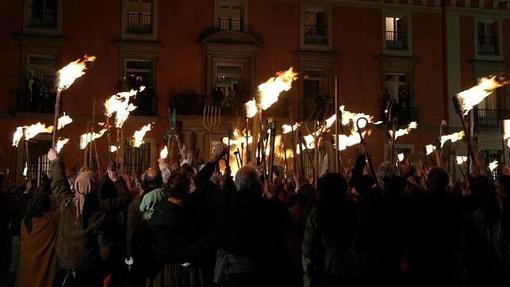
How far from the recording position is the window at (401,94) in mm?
27703

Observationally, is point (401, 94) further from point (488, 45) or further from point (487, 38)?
point (487, 38)

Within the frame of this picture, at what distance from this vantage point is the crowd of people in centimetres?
512

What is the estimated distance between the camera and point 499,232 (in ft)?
17.8

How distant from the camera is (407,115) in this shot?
2780 cm

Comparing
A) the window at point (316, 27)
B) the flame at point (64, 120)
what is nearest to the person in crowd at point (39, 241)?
the flame at point (64, 120)

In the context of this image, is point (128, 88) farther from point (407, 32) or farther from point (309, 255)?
point (309, 255)

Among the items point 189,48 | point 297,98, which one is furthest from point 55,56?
point 297,98

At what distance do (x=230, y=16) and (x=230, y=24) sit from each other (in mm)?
396

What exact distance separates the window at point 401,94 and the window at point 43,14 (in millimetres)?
14415

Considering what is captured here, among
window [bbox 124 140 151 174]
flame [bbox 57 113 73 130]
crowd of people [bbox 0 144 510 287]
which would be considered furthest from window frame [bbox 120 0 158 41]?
crowd of people [bbox 0 144 510 287]

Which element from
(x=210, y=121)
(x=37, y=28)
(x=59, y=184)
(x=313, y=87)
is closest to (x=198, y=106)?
(x=313, y=87)

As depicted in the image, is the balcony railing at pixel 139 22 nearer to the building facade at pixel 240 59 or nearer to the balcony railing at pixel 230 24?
the building facade at pixel 240 59

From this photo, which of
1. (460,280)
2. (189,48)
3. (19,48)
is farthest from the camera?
(189,48)

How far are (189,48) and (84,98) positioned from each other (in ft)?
15.6
